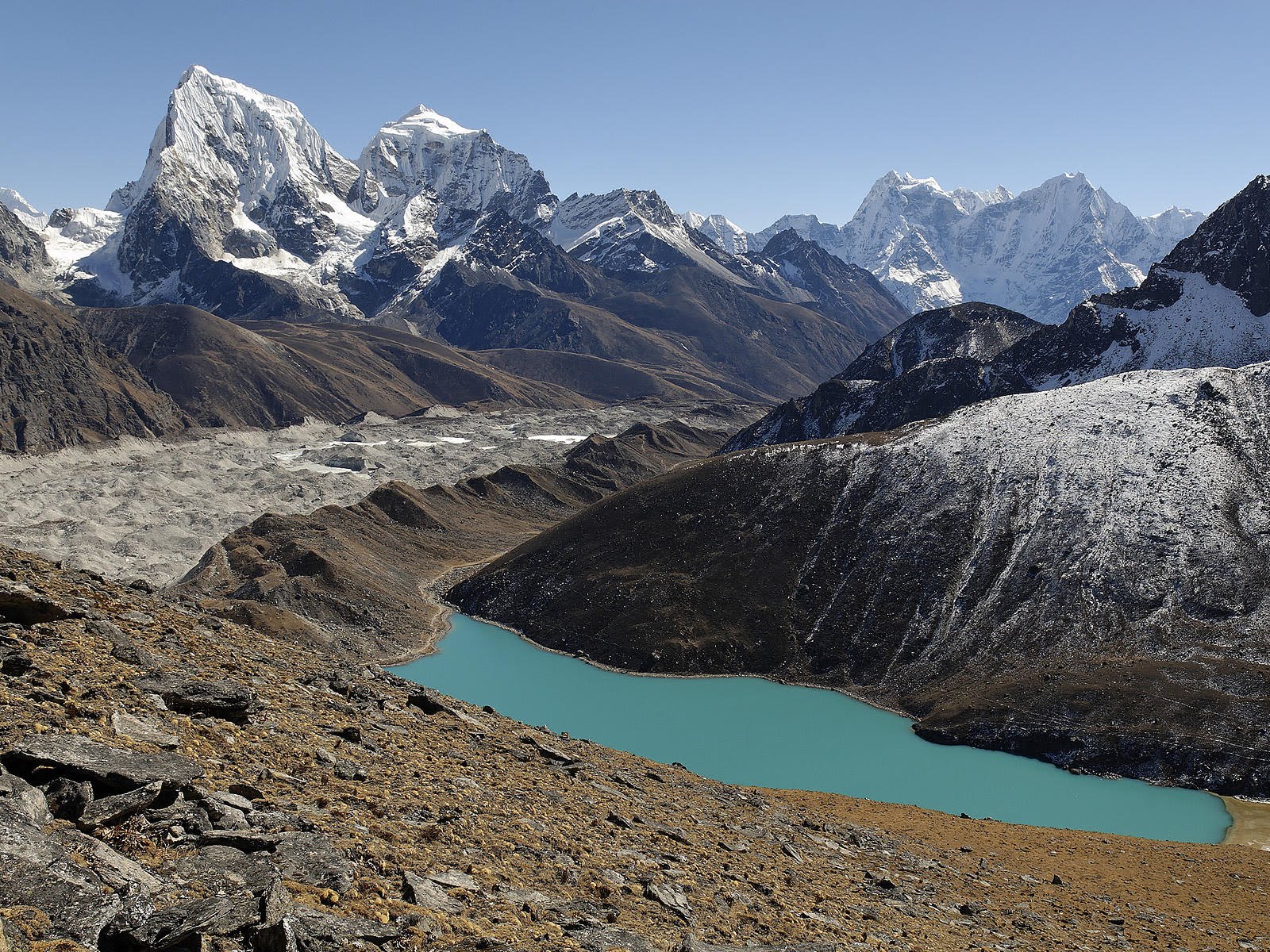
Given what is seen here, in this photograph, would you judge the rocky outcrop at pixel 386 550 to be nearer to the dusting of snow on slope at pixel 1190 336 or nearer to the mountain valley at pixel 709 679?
the mountain valley at pixel 709 679

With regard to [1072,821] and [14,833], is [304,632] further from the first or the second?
[14,833]

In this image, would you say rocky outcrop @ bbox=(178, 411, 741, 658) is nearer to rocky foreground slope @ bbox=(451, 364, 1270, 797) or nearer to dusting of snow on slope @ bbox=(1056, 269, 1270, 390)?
rocky foreground slope @ bbox=(451, 364, 1270, 797)

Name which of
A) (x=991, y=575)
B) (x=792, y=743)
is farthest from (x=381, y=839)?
→ (x=991, y=575)

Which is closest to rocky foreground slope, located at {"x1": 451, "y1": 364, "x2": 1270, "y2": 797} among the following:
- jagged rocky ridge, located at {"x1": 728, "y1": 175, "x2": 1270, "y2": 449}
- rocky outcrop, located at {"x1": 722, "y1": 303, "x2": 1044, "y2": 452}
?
rocky outcrop, located at {"x1": 722, "y1": 303, "x2": 1044, "y2": 452}

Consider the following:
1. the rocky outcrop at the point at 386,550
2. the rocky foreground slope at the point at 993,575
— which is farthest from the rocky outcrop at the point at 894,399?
the rocky foreground slope at the point at 993,575

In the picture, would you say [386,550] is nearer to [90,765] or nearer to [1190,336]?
[90,765]
